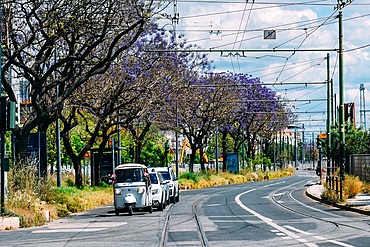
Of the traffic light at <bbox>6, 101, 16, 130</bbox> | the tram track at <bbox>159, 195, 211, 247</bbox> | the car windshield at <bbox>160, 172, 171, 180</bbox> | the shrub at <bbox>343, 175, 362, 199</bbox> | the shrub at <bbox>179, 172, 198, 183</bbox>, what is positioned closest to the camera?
the tram track at <bbox>159, 195, 211, 247</bbox>

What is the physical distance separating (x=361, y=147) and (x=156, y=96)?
19926 mm

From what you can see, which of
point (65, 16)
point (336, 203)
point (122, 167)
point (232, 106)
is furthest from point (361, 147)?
point (65, 16)

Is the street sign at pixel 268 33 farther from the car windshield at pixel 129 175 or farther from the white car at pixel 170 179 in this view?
the white car at pixel 170 179

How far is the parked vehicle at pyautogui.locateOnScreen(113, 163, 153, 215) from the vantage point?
28.2 metres

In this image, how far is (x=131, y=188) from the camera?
1112 inches

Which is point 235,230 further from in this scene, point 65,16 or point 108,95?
point 108,95

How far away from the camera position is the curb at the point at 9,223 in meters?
22.2

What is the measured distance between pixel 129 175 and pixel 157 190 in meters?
2.76

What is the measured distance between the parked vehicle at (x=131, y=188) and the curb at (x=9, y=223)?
5.95m

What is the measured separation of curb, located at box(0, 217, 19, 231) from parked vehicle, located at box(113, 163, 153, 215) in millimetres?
5946

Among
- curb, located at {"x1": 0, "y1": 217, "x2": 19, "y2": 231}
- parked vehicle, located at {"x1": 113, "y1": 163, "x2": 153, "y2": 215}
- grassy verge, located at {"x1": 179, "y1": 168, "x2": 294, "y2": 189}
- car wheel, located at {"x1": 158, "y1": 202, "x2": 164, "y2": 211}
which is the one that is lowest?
grassy verge, located at {"x1": 179, "y1": 168, "x2": 294, "y2": 189}

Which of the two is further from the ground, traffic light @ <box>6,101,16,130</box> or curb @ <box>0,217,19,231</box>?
traffic light @ <box>6,101,16,130</box>

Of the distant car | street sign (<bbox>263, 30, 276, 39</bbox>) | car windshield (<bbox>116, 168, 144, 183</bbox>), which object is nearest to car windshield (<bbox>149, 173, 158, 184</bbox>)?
the distant car

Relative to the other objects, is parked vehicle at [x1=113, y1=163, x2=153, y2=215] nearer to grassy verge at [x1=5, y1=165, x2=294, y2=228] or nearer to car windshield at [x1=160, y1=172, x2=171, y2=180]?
grassy verge at [x1=5, y1=165, x2=294, y2=228]
